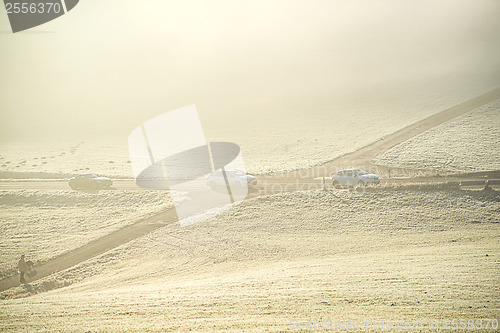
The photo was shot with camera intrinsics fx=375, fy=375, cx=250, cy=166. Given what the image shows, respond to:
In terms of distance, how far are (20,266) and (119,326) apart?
1166 cm

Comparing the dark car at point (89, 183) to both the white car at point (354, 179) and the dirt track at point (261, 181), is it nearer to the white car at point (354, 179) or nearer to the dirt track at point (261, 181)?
the dirt track at point (261, 181)

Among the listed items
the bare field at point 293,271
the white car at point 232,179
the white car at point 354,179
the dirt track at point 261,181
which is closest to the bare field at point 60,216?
the dirt track at point 261,181

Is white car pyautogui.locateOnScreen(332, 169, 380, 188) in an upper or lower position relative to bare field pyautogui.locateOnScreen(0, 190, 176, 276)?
lower

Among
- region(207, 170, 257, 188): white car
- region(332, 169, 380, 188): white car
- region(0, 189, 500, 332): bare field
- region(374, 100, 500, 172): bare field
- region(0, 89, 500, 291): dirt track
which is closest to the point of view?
region(0, 189, 500, 332): bare field

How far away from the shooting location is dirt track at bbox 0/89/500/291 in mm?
20659

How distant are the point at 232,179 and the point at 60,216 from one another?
13.6 m

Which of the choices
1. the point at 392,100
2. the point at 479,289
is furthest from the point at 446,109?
the point at 479,289

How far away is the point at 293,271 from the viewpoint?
15.2m

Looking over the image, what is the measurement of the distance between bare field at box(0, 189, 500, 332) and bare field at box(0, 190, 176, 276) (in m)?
4.50

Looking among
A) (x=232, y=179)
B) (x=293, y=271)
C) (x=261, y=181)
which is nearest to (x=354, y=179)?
(x=261, y=181)

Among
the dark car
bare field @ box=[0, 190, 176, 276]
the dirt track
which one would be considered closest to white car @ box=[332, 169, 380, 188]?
the dirt track

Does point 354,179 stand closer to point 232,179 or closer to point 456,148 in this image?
point 232,179

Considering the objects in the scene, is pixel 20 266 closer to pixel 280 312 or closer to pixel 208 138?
pixel 280 312

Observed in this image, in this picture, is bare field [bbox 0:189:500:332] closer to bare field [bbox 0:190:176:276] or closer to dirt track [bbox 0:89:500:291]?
dirt track [bbox 0:89:500:291]
